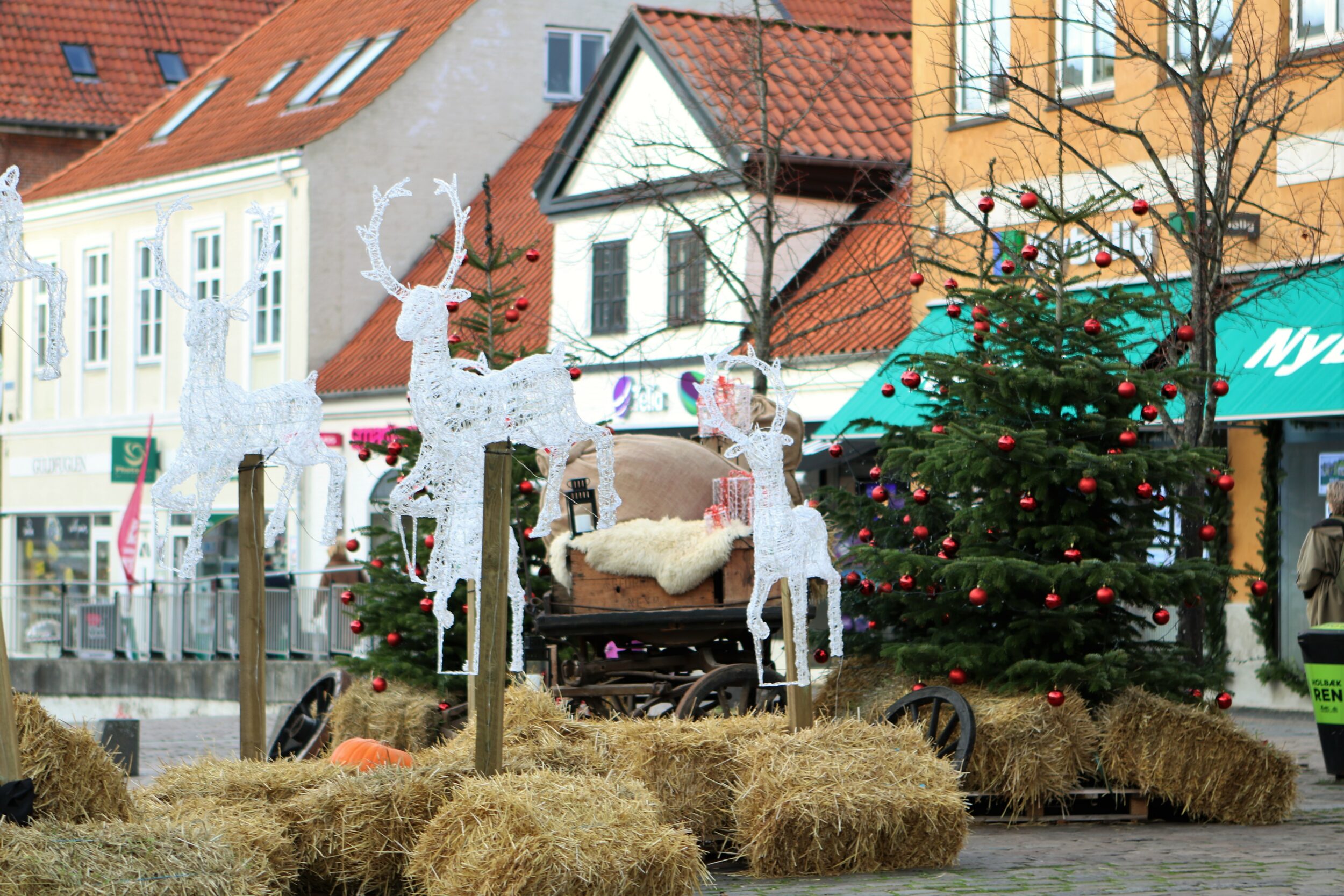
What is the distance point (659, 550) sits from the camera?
12375mm

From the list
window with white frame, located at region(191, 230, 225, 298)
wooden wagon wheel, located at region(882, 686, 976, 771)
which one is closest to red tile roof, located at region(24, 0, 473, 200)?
window with white frame, located at region(191, 230, 225, 298)

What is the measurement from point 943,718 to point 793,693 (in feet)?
6.03

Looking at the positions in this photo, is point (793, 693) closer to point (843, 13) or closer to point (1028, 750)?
point (1028, 750)

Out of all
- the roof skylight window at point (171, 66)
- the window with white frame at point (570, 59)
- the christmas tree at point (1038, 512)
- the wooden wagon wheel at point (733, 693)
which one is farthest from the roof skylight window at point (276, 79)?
the wooden wagon wheel at point (733, 693)

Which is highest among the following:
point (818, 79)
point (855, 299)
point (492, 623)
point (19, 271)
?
point (818, 79)

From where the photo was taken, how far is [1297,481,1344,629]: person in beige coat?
14.9 m

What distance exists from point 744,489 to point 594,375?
59.9ft

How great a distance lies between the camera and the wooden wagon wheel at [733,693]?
11.8 meters

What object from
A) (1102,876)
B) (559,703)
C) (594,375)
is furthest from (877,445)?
(594,375)

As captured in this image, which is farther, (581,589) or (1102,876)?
(581,589)

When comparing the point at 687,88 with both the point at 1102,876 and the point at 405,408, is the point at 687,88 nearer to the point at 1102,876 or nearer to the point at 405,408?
the point at 405,408

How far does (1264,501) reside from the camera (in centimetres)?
1991

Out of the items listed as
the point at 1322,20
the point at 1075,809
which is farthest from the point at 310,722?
the point at 1322,20

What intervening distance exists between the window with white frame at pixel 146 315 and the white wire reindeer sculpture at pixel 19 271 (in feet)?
102
